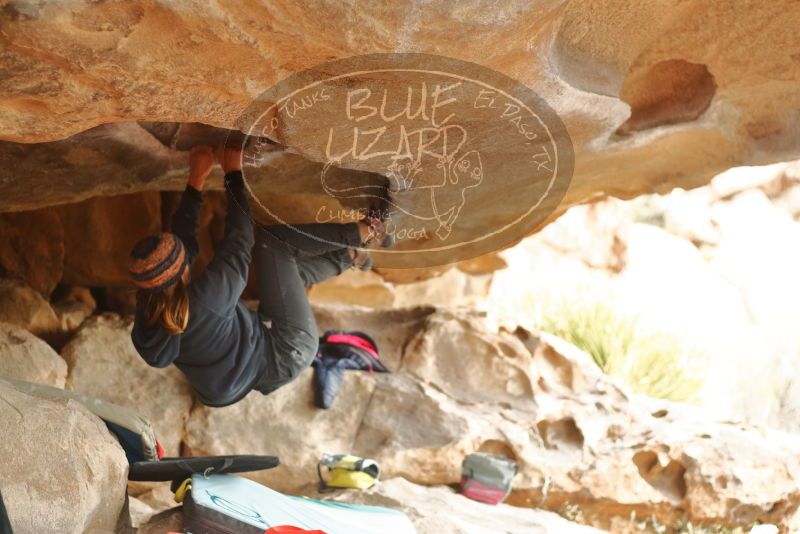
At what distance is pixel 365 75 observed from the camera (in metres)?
2.38

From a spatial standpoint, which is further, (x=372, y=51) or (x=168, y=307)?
(x=168, y=307)

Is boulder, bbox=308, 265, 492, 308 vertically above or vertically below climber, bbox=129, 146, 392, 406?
above

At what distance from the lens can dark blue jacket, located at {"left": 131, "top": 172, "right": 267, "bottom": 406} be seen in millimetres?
3275

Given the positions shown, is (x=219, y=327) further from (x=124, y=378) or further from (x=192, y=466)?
(x=124, y=378)

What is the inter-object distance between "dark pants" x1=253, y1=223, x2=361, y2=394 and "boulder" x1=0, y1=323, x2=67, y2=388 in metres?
1.00

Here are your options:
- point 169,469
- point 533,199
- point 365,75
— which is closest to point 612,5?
point 365,75

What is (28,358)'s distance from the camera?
380 centimetres

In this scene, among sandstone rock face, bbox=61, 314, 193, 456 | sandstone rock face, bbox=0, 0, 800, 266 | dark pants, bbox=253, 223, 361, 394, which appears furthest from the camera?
sandstone rock face, bbox=61, 314, 193, 456

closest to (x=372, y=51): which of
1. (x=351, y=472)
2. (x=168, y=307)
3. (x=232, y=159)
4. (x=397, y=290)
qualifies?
(x=232, y=159)

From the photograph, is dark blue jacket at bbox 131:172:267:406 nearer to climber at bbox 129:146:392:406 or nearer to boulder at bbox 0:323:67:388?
climber at bbox 129:146:392:406

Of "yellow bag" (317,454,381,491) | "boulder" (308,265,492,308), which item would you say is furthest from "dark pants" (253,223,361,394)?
"boulder" (308,265,492,308)

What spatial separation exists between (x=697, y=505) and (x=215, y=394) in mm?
A: 2820

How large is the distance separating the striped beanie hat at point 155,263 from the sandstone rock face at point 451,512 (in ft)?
4.52

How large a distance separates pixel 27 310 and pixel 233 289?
1.48 meters
